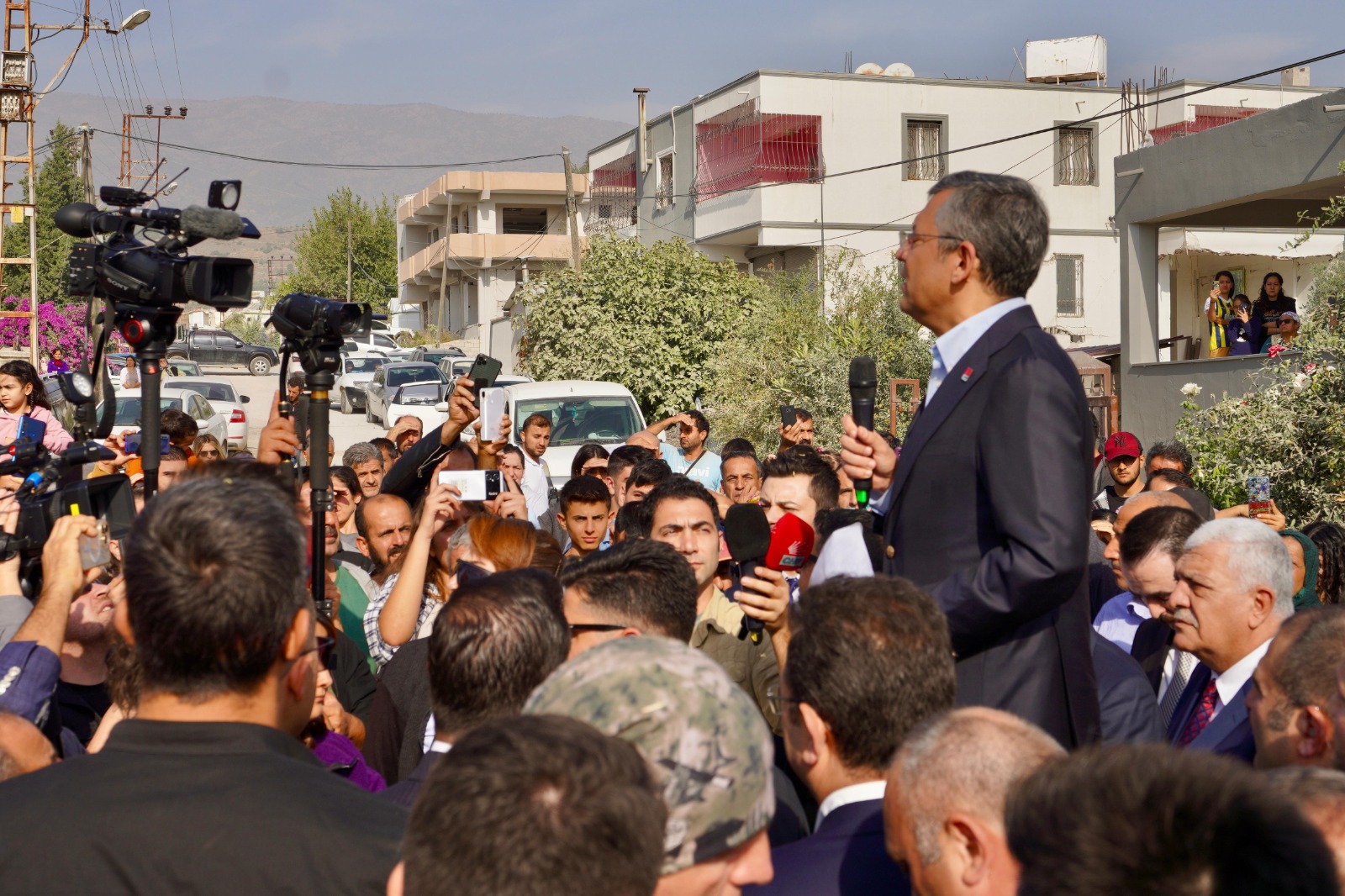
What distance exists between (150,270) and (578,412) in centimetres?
1149

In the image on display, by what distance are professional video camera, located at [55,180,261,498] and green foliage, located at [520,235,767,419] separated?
738 inches

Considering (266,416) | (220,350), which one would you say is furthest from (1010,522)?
(220,350)

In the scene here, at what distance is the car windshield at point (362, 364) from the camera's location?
39125 millimetres

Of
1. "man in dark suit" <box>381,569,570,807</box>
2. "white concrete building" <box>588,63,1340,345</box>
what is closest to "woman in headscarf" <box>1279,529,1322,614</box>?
"man in dark suit" <box>381,569,570,807</box>

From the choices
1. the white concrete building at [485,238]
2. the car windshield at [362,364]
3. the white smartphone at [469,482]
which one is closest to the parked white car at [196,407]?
the car windshield at [362,364]

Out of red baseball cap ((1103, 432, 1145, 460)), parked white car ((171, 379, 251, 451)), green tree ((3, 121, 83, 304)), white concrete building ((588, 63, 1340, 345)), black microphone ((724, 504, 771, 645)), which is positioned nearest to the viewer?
black microphone ((724, 504, 771, 645))

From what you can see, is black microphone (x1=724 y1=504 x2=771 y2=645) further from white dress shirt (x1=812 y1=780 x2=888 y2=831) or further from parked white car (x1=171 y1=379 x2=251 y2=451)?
parked white car (x1=171 y1=379 x2=251 y2=451)

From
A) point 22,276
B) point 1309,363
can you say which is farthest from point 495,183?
point 1309,363

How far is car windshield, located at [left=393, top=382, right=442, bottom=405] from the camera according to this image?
96.9ft

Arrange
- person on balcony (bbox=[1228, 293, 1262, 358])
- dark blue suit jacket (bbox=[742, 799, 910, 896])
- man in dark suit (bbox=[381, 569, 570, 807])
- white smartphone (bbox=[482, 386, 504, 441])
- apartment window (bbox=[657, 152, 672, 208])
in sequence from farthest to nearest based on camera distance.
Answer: apartment window (bbox=[657, 152, 672, 208]) → person on balcony (bbox=[1228, 293, 1262, 358]) → white smartphone (bbox=[482, 386, 504, 441]) → man in dark suit (bbox=[381, 569, 570, 807]) → dark blue suit jacket (bbox=[742, 799, 910, 896])

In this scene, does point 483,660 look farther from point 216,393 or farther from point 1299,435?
point 216,393

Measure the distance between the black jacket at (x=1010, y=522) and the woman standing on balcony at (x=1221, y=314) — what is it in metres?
14.5

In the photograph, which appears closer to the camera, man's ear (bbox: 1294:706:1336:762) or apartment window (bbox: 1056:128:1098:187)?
man's ear (bbox: 1294:706:1336:762)

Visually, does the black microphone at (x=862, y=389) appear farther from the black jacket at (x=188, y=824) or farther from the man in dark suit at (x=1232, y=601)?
the black jacket at (x=188, y=824)
